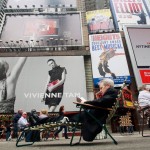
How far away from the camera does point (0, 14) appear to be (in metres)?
37.8

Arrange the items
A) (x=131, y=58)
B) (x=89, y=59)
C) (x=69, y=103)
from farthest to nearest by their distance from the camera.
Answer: (x=89, y=59) → (x=131, y=58) → (x=69, y=103)

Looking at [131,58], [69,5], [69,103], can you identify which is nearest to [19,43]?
[69,103]

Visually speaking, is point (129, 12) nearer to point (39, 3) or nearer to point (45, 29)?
point (39, 3)

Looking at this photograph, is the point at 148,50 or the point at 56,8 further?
the point at 56,8

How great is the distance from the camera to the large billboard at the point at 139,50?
19.3m

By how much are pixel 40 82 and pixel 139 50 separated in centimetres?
757

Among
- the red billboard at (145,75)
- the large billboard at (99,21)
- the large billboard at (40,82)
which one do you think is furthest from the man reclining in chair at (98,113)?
the large billboard at (99,21)

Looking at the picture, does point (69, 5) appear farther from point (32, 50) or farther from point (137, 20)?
point (32, 50)

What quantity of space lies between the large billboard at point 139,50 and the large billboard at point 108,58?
0.64 meters

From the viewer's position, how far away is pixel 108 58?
66.7 feet

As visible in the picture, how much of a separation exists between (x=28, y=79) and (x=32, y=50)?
348 cm

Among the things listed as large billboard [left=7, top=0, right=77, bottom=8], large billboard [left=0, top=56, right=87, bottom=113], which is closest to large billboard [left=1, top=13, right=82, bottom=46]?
large billboard [left=0, top=56, right=87, bottom=113]

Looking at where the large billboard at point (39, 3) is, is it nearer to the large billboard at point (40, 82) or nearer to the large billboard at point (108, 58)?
the large billboard at point (108, 58)

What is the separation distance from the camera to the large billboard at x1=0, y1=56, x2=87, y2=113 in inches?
731
